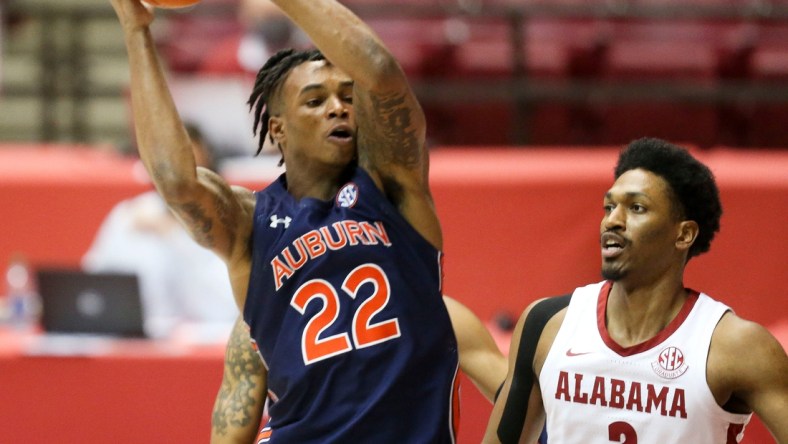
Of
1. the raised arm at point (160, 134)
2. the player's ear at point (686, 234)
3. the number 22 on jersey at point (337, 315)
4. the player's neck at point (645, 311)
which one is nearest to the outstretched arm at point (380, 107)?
the number 22 on jersey at point (337, 315)

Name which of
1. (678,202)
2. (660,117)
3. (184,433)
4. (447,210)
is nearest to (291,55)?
(678,202)

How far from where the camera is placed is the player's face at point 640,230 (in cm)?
293

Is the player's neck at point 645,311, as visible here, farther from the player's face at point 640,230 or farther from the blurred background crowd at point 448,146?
the blurred background crowd at point 448,146

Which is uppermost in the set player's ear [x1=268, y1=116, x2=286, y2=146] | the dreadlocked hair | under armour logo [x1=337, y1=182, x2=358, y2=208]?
the dreadlocked hair

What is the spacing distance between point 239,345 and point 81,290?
1.75 m

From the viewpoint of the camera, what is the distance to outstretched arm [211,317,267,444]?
11.1 feet

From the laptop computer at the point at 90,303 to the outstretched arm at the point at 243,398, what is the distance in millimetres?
1506

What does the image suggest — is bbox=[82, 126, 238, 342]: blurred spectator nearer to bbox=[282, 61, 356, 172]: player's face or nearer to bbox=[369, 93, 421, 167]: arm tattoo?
bbox=[282, 61, 356, 172]: player's face

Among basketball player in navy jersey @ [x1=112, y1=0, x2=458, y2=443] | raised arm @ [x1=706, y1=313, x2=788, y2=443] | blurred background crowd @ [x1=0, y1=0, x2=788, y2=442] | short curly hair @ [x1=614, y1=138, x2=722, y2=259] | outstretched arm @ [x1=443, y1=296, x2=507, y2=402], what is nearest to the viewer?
raised arm @ [x1=706, y1=313, x2=788, y2=443]

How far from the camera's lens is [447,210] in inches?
245

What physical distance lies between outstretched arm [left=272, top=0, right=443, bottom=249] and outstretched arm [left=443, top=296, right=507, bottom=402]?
2.23 ft

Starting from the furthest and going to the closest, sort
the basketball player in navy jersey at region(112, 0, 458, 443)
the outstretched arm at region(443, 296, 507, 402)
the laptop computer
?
the laptop computer
the outstretched arm at region(443, 296, 507, 402)
the basketball player in navy jersey at region(112, 0, 458, 443)

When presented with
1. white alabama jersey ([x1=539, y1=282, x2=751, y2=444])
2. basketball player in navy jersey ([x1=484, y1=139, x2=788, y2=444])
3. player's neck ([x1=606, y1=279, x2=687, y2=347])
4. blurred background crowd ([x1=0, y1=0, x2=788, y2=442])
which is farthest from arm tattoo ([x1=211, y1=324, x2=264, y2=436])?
blurred background crowd ([x1=0, y1=0, x2=788, y2=442])

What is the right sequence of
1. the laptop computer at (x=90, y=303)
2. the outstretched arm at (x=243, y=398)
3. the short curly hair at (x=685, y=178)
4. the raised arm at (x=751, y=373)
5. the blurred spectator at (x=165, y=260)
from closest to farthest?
1. the raised arm at (x=751, y=373)
2. the short curly hair at (x=685, y=178)
3. the outstretched arm at (x=243, y=398)
4. the laptop computer at (x=90, y=303)
5. the blurred spectator at (x=165, y=260)
